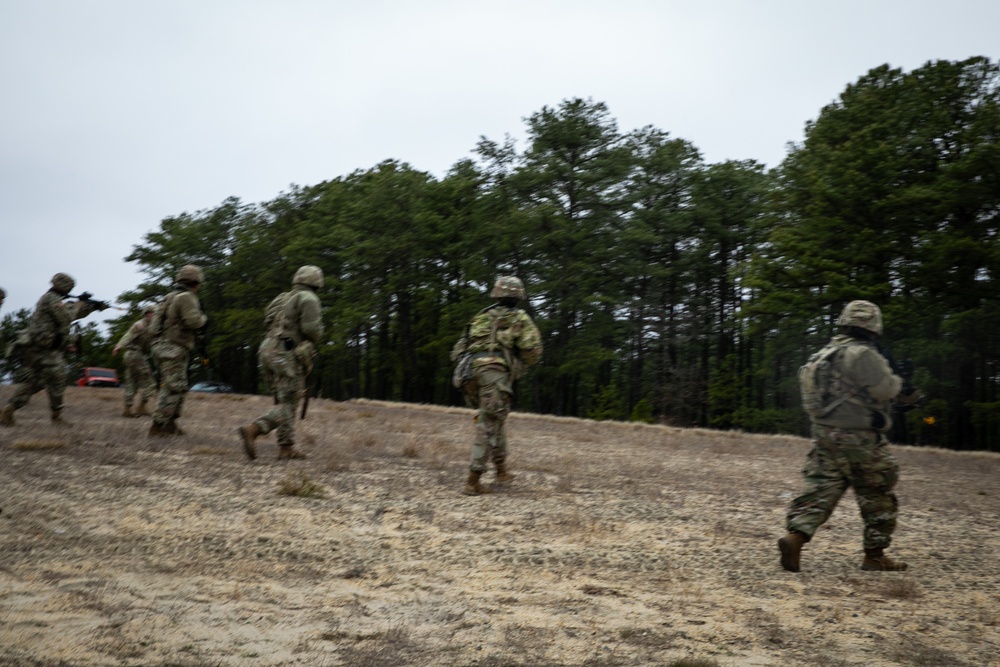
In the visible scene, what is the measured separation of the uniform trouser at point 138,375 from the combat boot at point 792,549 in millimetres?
12970

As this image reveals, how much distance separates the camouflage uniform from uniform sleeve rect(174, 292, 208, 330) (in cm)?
434

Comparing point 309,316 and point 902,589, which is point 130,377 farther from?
point 902,589

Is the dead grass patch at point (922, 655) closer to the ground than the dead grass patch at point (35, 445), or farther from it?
closer to the ground

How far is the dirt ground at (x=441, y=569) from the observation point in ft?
17.1

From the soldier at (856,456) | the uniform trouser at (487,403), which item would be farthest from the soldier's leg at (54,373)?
the soldier at (856,456)

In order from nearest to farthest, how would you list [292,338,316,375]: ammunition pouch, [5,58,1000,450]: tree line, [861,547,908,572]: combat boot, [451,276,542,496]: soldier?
[861,547,908,572]: combat boot
[451,276,542,496]: soldier
[292,338,316,375]: ammunition pouch
[5,58,1000,450]: tree line

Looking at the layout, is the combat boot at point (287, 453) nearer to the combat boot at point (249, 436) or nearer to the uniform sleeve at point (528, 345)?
the combat boot at point (249, 436)

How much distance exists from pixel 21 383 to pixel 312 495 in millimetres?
6641

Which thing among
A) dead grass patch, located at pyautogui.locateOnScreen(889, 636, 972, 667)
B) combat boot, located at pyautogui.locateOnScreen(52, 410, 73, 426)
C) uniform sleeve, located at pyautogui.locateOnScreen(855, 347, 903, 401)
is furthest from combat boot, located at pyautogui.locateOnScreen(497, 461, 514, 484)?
combat boot, located at pyautogui.locateOnScreen(52, 410, 73, 426)

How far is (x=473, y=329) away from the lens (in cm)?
1043

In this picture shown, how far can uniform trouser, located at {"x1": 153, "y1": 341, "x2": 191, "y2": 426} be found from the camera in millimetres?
12836

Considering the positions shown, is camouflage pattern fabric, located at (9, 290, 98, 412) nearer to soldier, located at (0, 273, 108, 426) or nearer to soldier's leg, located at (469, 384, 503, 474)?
soldier, located at (0, 273, 108, 426)

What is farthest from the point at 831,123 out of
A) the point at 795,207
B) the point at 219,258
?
the point at 219,258

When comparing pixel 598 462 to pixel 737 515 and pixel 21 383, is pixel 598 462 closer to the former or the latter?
pixel 737 515
